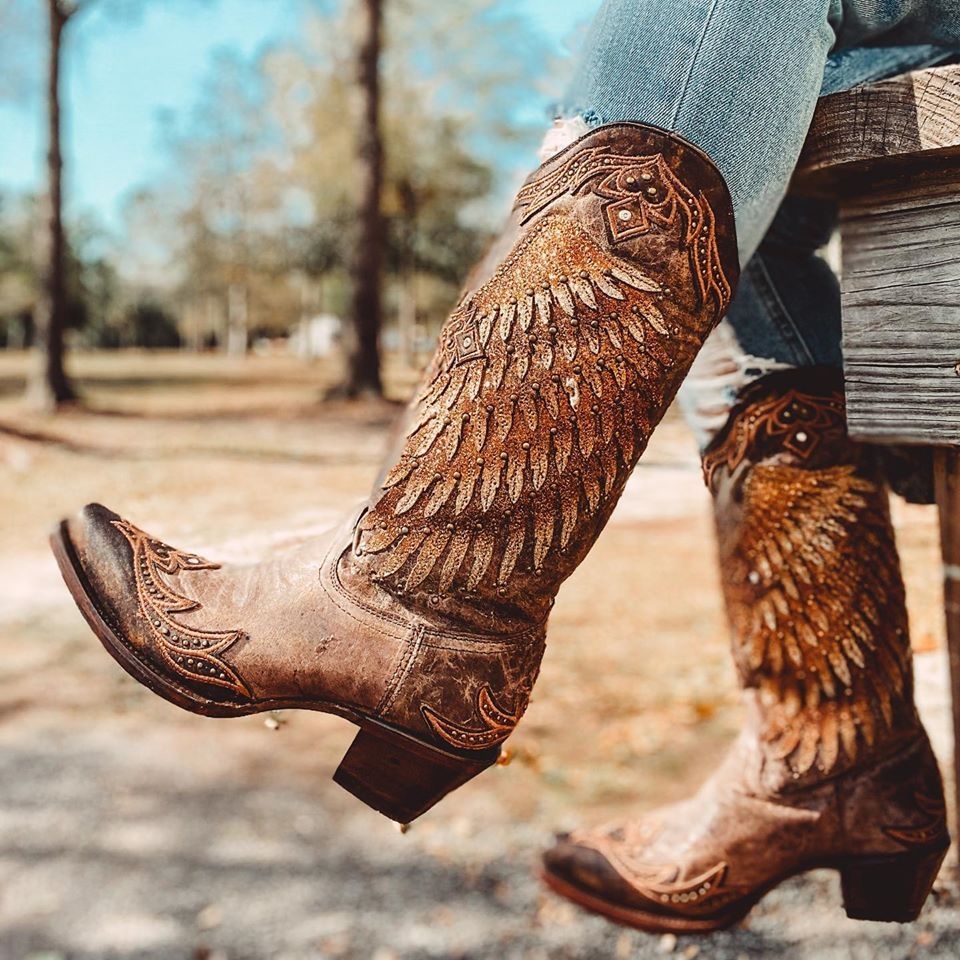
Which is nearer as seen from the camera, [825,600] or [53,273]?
[825,600]

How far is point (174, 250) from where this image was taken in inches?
1334

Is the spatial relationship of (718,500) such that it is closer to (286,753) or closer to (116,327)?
(286,753)

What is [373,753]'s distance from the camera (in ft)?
3.17

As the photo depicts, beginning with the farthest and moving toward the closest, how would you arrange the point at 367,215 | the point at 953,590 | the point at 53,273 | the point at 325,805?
1. the point at 53,273
2. the point at 367,215
3. the point at 325,805
4. the point at 953,590

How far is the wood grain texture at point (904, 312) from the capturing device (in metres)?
1.01

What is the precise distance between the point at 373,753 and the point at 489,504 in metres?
0.28

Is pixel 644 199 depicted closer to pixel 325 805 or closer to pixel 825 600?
pixel 825 600

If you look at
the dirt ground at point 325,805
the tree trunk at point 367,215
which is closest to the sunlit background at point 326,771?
the dirt ground at point 325,805

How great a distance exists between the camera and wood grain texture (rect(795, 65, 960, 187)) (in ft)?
Answer: 3.09
